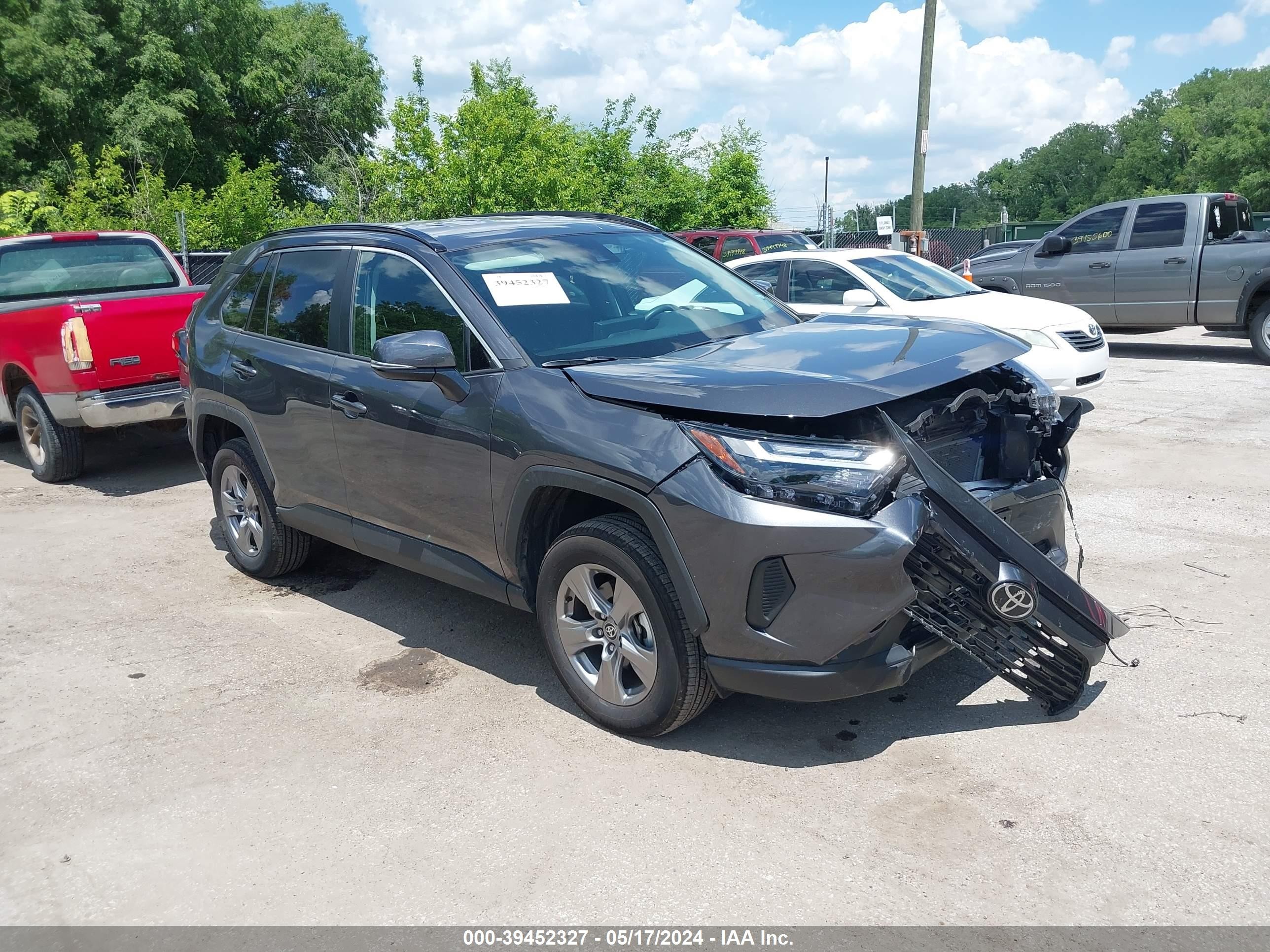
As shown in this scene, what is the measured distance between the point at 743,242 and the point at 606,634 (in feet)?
42.5

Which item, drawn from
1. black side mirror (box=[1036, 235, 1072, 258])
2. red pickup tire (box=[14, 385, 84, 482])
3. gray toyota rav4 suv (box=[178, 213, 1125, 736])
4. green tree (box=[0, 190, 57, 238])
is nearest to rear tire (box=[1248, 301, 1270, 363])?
black side mirror (box=[1036, 235, 1072, 258])

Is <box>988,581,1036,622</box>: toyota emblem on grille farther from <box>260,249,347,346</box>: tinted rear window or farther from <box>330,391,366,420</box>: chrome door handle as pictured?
<box>260,249,347,346</box>: tinted rear window

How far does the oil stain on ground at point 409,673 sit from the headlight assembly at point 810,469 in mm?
1840

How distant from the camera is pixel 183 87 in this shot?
31.7 meters

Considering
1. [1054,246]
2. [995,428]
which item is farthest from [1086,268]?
[995,428]

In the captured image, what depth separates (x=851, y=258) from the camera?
10.2 m

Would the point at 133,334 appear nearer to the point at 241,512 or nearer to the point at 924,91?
the point at 241,512

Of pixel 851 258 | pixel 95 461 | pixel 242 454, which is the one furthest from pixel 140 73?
pixel 242 454

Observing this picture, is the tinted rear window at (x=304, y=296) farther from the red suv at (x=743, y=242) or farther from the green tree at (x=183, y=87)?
the green tree at (x=183, y=87)

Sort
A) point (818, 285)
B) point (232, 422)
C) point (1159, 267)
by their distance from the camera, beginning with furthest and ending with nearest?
point (1159, 267) → point (818, 285) → point (232, 422)

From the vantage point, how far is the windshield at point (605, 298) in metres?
4.33

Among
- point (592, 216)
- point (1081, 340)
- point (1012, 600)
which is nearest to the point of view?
point (1012, 600)

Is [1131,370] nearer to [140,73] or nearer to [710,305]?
[710,305]
